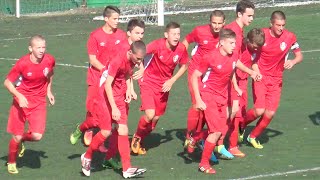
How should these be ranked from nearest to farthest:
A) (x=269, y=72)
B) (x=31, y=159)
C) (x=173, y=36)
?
(x=31, y=159), (x=173, y=36), (x=269, y=72)

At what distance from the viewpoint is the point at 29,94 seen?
13.5 meters

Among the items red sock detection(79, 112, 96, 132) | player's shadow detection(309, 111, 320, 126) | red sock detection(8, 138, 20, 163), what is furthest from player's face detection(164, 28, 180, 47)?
player's shadow detection(309, 111, 320, 126)

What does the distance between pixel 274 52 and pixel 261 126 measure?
1112mm

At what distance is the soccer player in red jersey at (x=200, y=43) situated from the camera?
1461cm

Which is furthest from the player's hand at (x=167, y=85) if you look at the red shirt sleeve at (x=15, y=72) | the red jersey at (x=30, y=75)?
the red shirt sleeve at (x=15, y=72)

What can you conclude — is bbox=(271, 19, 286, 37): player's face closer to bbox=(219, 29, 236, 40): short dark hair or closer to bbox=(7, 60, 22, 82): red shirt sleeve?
bbox=(219, 29, 236, 40): short dark hair

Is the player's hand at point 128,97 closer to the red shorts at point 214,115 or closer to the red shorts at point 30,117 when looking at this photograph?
the red shorts at point 214,115

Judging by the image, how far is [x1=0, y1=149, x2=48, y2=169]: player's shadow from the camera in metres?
13.8

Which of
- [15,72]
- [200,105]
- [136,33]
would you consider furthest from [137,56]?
[15,72]

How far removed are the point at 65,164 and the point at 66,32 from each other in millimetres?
14682

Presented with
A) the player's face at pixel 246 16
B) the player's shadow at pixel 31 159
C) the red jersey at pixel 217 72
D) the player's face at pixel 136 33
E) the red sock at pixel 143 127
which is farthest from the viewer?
the player's face at pixel 246 16

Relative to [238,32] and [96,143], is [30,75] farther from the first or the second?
[238,32]

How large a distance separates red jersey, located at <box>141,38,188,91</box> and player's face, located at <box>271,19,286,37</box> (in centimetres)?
142

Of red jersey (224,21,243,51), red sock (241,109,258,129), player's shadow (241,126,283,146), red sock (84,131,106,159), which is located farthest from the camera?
player's shadow (241,126,283,146)
